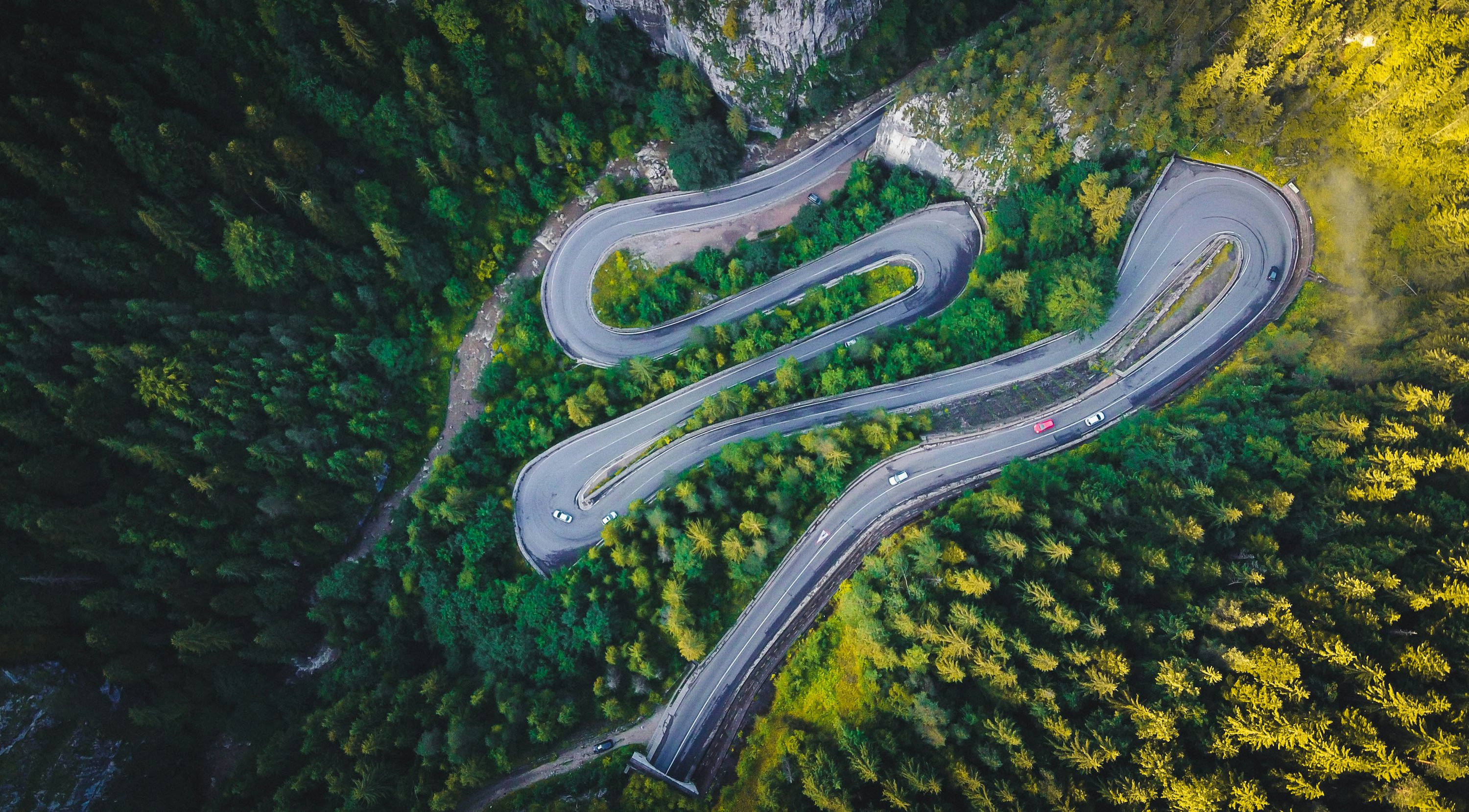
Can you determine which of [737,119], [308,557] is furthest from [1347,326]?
[308,557]

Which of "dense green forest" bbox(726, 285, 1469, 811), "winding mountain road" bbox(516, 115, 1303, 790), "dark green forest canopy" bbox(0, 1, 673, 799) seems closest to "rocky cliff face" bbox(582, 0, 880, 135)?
"dark green forest canopy" bbox(0, 1, 673, 799)

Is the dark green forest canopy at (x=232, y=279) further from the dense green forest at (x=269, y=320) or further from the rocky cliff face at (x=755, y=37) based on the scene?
the rocky cliff face at (x=755, y=37)

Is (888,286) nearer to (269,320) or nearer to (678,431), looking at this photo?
(678,431)

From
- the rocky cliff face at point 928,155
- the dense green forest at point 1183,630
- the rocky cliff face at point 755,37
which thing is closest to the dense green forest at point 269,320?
the rocky cliff face at point 755,37

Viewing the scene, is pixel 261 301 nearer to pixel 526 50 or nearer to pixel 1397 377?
pixel 526 50

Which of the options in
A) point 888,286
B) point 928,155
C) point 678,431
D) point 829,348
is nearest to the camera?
point 678,431

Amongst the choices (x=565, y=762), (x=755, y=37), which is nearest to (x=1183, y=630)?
(x=565, y=762)
